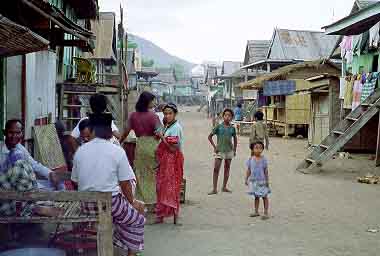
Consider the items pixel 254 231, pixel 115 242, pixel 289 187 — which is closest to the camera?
pixel 115 242

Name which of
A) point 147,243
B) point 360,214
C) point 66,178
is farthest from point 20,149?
point 360,214

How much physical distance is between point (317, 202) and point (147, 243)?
370 cm

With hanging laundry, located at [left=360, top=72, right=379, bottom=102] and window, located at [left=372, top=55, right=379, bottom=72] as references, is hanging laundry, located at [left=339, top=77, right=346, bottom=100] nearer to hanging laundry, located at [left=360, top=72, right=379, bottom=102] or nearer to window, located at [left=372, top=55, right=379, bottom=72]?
window, located at [left=372, top=55, right=379, bottom=72]

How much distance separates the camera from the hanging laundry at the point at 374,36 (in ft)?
42.0

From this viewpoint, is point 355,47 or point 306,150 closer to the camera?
point 355,47

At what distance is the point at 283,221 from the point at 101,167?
3477 mm

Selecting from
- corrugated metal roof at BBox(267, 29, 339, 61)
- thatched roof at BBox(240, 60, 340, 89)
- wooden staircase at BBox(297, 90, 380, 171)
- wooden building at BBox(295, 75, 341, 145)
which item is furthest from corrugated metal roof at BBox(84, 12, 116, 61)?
wooden staircase at BBox(297, 90, 380, 171)

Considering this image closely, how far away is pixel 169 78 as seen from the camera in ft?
234

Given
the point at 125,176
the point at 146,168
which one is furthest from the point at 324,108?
the point at 125,176

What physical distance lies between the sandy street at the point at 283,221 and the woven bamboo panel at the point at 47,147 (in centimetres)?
200

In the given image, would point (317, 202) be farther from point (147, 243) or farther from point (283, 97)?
point (283, 97)

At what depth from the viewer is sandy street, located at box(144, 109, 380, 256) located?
548 centimetres

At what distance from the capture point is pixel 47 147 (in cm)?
744

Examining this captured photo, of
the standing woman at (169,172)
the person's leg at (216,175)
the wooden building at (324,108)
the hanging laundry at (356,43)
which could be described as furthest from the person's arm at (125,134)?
the wooden building at (324,108)
